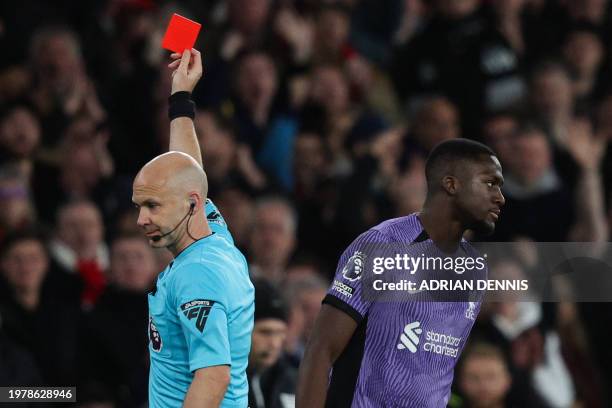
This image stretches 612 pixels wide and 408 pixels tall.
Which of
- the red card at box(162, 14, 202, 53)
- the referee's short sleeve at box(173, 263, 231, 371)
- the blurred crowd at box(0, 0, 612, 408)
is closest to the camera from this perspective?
Answer: the referee's short sleeve at box(173, 263, 231, 371)

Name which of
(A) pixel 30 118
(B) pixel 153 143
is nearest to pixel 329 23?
(B) pixel 153 143

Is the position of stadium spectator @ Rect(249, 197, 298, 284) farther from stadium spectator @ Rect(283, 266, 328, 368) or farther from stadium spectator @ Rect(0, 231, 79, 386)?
stadium spectator @ Rect(0, 231, 79, 386)

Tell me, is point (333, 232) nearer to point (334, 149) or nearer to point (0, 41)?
point (334, 149)

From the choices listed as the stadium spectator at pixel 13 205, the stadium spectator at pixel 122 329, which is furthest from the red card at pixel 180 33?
the stadium spectator at pixel 13 205

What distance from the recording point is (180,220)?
5191 mm

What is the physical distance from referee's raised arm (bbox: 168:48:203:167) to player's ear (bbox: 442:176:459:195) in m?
1.22

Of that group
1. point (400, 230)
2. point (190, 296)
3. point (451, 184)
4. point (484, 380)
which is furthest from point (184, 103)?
point (484, 380)

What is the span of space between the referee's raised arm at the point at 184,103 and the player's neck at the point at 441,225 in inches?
45.5

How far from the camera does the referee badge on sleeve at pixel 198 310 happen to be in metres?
4.91

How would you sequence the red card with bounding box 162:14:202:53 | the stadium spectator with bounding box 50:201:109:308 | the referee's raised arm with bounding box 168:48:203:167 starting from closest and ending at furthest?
the red card with bounding box 162:14:202:53 → the referee's raised arm with bounding box 168:48:203:167 → the stadium spectator with bounding box 50:201:109:308

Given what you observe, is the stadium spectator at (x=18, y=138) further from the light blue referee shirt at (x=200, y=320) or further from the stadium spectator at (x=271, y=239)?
the light blue referee shirt at (x=200, y=320)

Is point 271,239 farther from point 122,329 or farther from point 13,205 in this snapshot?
point 13,205

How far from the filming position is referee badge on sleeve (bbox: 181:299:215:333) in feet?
16.1

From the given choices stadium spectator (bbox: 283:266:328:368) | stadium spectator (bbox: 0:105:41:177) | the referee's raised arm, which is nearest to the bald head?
the referee's raised arm
